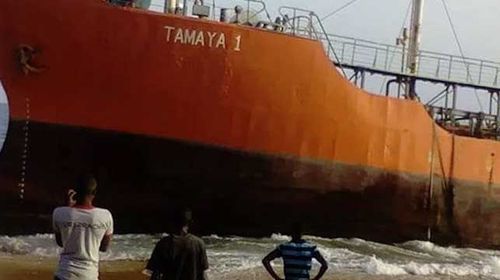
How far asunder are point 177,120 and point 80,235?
7782 millimetres

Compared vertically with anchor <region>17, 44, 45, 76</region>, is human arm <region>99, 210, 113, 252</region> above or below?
below

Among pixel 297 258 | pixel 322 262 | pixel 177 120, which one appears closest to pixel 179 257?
pixel 297 258

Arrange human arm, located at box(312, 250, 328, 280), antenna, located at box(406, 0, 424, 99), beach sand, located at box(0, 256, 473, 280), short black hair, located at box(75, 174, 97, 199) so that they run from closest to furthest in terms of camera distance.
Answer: short black hair, located at box(75, 174, 97, 199)
human arm, located at box(312, 250, 328, 280)
beach sand, located at box(0, 256, 473, 280)
antenna, located at box(406, 0, 424, 99)

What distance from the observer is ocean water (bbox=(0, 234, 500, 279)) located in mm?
13062

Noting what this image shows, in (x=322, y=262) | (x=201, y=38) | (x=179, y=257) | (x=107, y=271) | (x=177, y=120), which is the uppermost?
(x=201, y=38)

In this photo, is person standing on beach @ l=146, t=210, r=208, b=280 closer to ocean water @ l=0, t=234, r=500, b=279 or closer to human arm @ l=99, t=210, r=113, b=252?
human arm @ l=99, t=210, r=113, b=252

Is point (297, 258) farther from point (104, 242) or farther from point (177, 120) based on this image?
point (177, 120)

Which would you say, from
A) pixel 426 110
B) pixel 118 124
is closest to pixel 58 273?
Answer: pixel 118 124

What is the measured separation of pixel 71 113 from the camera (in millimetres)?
13156

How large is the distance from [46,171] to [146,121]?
176cm

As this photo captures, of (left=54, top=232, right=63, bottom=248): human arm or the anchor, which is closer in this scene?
(left=54, top=232, right=63, bottom=248): human arm

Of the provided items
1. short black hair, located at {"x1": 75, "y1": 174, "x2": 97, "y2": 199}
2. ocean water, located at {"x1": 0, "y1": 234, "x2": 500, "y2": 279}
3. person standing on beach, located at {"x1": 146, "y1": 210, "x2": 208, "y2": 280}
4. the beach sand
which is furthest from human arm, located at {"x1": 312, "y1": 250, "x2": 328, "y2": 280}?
ocean water, located at {"x1": 0, "y1": 234, "x2": 500, "y2": 279}

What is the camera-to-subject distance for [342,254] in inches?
566

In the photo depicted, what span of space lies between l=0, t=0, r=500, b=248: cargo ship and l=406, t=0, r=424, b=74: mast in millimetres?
2903
